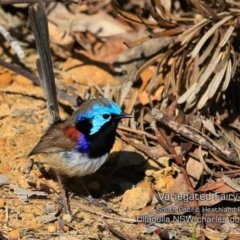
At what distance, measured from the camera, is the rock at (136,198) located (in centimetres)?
504

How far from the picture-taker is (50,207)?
15.9ft

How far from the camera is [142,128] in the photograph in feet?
18.9

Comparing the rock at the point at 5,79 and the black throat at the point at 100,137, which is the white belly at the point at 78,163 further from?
the rock at the point at 5,79

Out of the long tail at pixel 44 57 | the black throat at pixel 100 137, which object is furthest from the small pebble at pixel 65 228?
the long tail at pixel 44 57

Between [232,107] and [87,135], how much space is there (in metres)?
1.66

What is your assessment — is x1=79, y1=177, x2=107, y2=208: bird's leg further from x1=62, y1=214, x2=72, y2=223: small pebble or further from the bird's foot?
x1=62, y1=214, x2=72, y2=223: small pebble

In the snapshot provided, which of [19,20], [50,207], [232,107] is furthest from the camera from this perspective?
[19,20]

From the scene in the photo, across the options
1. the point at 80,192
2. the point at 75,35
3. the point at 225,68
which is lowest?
the point at 80,192

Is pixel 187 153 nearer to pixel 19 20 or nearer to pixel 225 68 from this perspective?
pixel 225 68

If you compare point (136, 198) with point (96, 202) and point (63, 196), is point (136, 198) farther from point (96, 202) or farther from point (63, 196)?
point (63, 196)

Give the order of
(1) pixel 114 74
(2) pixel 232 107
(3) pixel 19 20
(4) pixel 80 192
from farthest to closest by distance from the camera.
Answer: (3) pixel 19 20
(1) pixel 114 74
(2) pixel 232 107
(4) pixel 80 192

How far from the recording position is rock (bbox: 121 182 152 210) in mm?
5043

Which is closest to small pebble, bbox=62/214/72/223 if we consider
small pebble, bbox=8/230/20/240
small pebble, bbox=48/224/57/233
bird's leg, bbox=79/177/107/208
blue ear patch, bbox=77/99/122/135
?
small pebble, bbox=48/224/57/233

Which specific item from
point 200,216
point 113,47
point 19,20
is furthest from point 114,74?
point 200,216
